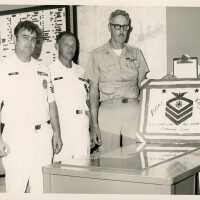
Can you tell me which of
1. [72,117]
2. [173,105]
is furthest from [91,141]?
[173,105]

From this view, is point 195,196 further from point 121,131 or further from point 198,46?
point 198,46

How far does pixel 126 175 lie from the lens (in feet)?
3.85

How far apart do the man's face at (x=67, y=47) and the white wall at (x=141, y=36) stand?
0.15ft

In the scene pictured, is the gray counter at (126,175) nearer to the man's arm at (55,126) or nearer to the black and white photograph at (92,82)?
the black and white photograph at (92,82)

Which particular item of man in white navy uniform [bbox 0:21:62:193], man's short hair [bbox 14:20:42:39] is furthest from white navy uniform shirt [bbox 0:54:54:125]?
man's short hair [bbox 14:20:42:39]

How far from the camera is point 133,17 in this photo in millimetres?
1889

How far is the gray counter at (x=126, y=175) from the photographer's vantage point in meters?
1.14

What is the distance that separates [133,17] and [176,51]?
0.25 meters

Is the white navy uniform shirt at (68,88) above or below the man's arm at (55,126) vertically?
above

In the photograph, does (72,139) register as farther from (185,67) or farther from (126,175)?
(126,175)

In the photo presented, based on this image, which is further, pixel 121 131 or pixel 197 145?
pixel 121 131

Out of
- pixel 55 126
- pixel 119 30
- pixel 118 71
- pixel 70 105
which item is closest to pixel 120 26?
pixel 119 30

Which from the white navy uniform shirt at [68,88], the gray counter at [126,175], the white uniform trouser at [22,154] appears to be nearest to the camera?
the gray counter at [126,175]

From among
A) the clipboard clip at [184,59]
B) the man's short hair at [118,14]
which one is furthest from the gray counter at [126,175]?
the man's short hair at [118,14]
